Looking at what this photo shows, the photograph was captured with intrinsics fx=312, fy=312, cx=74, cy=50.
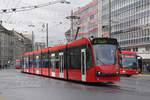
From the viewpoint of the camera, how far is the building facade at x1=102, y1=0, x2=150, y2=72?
178ft

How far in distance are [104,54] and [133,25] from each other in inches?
1598

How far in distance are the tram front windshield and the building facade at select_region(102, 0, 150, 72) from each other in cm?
3590

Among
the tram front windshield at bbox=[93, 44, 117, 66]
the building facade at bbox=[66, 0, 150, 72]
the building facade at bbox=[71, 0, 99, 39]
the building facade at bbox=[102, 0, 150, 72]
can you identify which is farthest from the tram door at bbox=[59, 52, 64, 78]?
the building facade at bbox=[71, 0, 99, 39]

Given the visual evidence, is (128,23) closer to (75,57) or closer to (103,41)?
(75,57)

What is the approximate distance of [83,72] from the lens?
1986 centimetres

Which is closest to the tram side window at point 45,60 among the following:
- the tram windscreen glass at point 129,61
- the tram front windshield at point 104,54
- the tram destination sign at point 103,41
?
the tram windscreen glass at point 129,61

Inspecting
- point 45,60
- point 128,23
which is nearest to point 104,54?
point 45,60

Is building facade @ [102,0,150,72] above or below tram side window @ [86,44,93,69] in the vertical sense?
above

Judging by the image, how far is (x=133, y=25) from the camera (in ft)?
190

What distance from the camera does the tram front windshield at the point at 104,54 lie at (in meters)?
18.4

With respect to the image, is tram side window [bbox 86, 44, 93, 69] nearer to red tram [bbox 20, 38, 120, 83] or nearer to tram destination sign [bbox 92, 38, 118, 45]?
red tram [bbox 20, 38, 120, 83]

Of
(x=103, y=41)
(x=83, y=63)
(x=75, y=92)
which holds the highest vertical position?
(x=103, y=41)

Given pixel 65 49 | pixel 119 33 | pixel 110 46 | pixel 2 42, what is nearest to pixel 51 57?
pixel 65 49

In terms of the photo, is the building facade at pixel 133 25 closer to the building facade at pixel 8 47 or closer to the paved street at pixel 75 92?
the paved street at pixel 75 92
